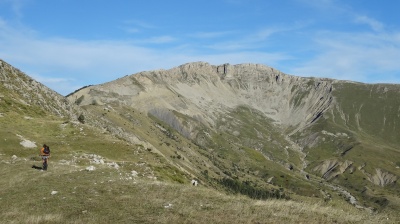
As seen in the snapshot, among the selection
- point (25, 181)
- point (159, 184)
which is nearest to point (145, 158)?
point (25, 181)

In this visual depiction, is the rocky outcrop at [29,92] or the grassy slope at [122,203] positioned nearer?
the grassy slope at [122,203]

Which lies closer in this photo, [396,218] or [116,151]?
[396,218]

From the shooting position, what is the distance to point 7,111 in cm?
6900

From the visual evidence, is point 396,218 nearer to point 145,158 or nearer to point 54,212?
point 54,212

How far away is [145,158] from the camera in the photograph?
188ft

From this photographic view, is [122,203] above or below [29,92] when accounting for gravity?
below

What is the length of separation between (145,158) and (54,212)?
3533 cm

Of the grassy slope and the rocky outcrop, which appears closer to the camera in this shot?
the grassy slope

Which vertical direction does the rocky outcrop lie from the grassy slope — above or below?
above

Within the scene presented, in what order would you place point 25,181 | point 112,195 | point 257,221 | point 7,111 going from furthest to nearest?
point 7,111
point 25,181
point 112,195
point 257,221

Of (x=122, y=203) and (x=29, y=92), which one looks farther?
(x=29, y=92)

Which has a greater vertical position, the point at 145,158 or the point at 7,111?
the point at 7,111

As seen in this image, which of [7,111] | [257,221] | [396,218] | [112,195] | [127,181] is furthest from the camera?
[7,111]

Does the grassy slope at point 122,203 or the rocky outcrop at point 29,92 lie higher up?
the rocky outcrop at point 29,92
